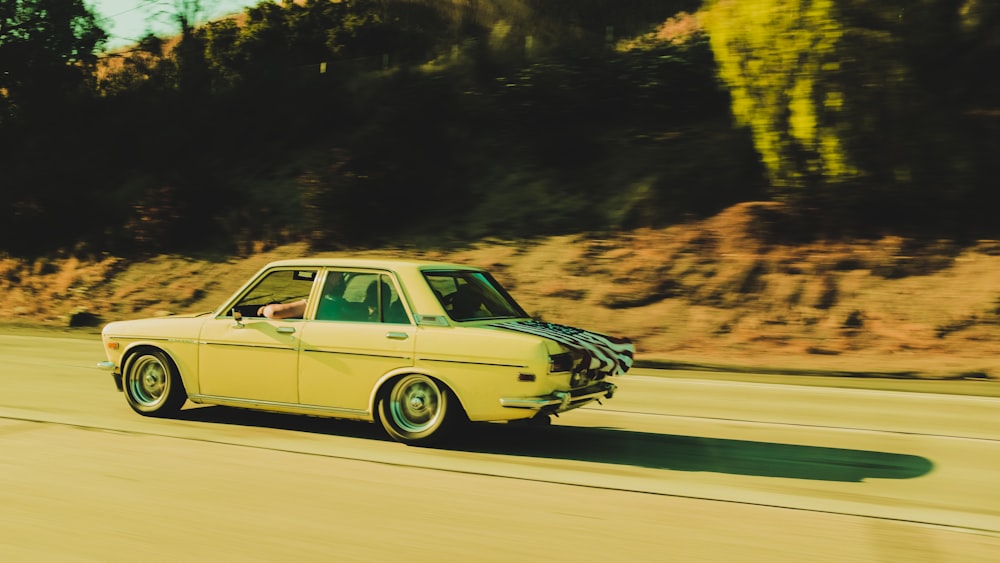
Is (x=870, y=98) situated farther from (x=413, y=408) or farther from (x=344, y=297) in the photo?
(x=413, y=408)

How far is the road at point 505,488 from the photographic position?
4.76 meters

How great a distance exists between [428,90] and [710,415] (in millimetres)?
21510

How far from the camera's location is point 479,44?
99.8ft

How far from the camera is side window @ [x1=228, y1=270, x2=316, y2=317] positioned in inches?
312

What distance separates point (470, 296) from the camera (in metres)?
7.82

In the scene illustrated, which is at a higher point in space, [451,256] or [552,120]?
[552,120]

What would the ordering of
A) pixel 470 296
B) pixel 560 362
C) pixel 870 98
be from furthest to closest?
1. pixel 870 98
2. pixel 470 296
3. pixel 560 362

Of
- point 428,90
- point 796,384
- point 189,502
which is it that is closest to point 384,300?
point 189,502

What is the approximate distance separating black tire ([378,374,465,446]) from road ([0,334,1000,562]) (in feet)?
0.55

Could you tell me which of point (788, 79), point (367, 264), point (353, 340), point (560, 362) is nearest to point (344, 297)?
point (367, 264)

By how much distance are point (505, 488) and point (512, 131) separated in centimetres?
2194

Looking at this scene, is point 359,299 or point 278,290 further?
point 278,290

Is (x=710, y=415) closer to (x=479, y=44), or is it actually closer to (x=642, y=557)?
(x=642, y=557)

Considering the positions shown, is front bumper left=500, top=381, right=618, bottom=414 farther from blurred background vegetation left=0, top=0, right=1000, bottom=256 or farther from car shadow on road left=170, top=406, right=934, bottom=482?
blurred background vegetation left=0, top=0, right=1000, bottom=256
